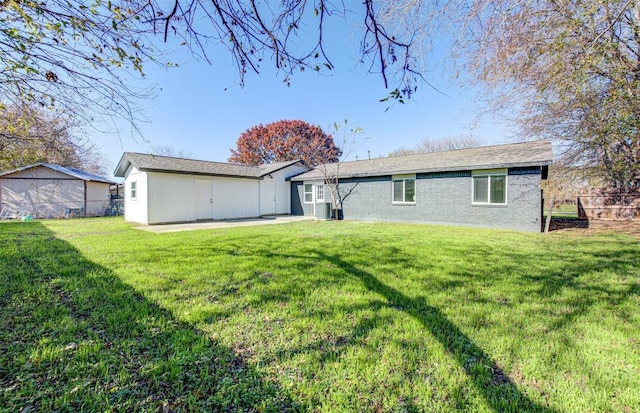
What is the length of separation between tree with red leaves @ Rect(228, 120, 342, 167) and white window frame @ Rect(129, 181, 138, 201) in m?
17.9

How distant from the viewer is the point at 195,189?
14.1 m

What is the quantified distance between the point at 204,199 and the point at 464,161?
12511mm

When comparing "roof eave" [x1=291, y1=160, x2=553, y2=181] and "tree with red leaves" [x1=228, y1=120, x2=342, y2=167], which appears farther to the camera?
"tree with red leaves" [x1=228, y1=120, x2=342, y2=167]

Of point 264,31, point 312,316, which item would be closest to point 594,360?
point 312,316

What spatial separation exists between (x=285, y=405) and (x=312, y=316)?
1.30 m

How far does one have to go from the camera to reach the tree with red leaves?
30734 millimetres

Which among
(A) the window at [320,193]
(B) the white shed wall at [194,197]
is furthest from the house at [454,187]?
(B) the white shed wall at [194,197]

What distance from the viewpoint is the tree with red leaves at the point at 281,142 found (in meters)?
30.7

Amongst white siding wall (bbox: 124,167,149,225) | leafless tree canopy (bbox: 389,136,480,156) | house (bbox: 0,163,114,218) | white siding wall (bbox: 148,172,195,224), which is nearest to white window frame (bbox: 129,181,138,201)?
white siding wall (bbox: 124,167,149,225)

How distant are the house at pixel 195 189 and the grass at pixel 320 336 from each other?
7851 mm

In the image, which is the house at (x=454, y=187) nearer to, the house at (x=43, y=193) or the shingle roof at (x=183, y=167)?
the shingle roof at (x=183, y=167)

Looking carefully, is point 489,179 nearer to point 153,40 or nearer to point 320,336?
point 320,336

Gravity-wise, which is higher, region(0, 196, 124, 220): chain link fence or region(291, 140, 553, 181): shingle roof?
region(291, 140, 553, 181): shingle roof

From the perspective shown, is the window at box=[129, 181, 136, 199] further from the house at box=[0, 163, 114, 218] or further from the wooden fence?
the wooden fence
